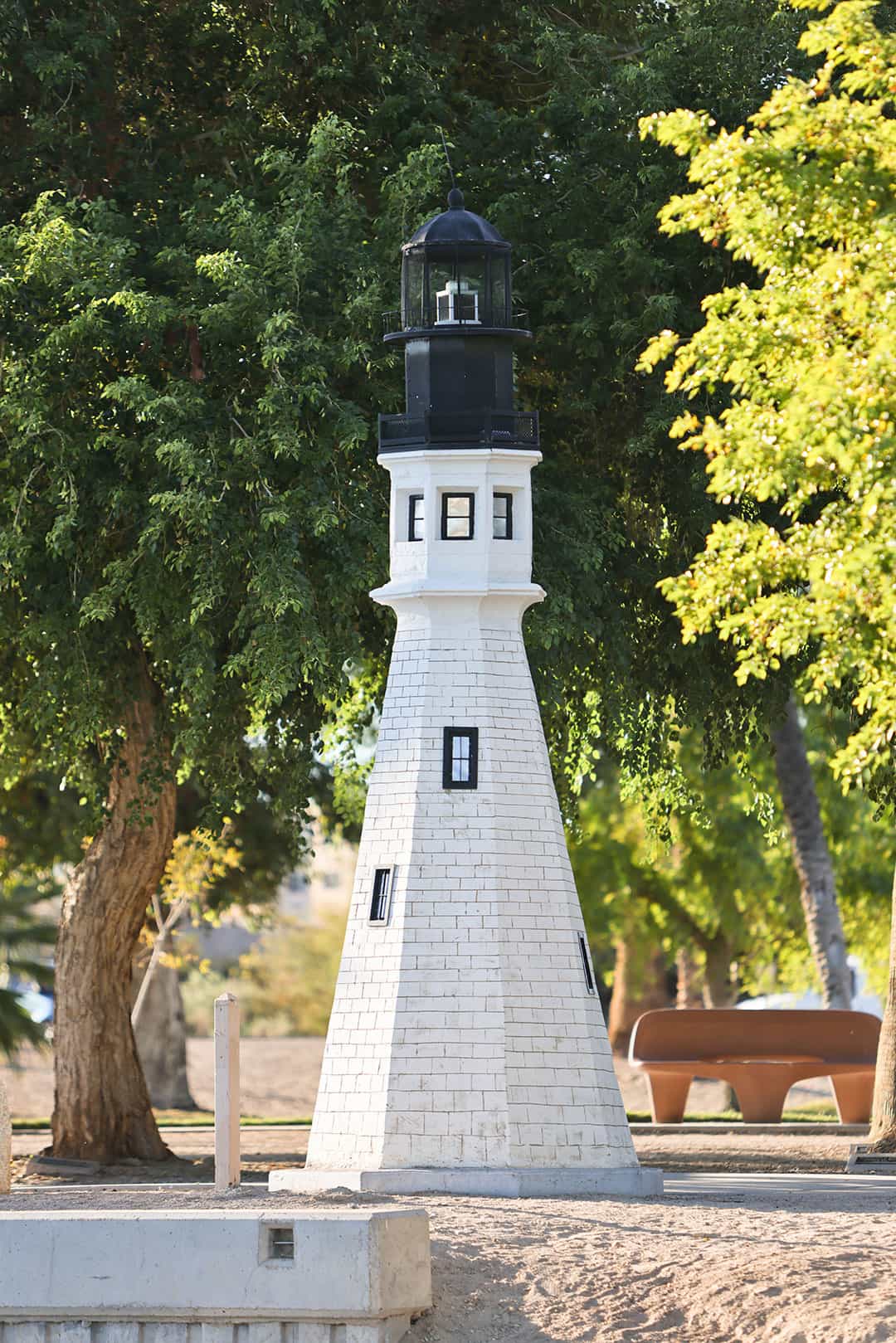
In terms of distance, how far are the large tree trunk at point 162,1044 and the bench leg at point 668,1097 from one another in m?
12.1

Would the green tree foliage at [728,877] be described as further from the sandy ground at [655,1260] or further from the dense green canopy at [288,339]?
the sandy ground at [655,1260]

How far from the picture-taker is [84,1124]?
22719 mm

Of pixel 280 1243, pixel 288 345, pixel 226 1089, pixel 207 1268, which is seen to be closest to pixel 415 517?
pixel 288 345

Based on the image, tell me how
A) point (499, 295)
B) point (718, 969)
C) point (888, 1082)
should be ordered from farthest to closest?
point (718, 969) → point (888, 1082) → point (499, 295)

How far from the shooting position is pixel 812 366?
13.5 metres

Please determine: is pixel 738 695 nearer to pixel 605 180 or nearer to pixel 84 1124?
pixel 605 180

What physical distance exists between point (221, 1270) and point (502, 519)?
25.7 ft

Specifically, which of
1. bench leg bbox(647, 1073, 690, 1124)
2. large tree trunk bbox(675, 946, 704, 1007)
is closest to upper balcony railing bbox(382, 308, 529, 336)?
bench leg bbox(647, 1073, 690, 1124)

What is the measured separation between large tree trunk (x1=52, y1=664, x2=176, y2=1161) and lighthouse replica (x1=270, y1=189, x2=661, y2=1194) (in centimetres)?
534

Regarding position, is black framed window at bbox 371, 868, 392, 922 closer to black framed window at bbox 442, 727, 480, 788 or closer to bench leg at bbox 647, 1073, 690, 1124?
black framed window at bbox 442, 727, 480, 788

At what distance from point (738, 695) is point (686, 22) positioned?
21.4 ft

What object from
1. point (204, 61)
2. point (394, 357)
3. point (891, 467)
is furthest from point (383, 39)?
point (891, 467)

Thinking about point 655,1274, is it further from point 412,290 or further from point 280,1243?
point 412,290

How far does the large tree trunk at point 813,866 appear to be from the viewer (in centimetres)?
3089
